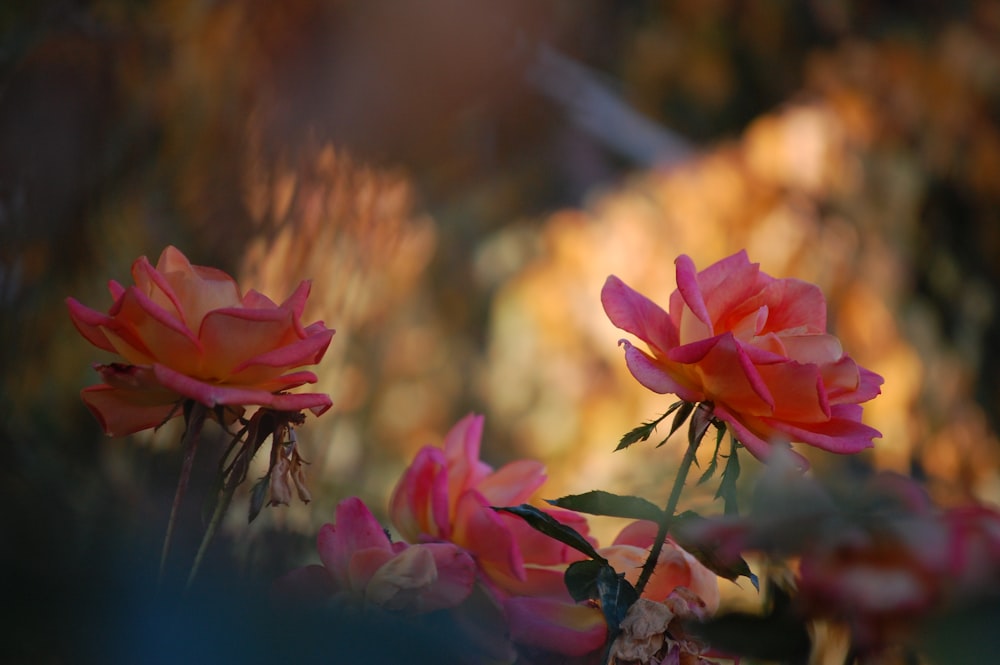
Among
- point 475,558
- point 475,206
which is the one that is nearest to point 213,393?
point 475,558

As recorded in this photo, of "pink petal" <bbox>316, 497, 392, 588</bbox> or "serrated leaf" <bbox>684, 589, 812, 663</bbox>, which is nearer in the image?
"serrated leaf" <bbox>684, 589, 812, 663</bbox>

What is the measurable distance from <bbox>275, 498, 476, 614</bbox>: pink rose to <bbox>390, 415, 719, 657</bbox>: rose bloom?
2 cm

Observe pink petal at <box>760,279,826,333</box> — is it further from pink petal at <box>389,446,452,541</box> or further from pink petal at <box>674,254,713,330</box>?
pink petal at <box>389,446,452,541</box>

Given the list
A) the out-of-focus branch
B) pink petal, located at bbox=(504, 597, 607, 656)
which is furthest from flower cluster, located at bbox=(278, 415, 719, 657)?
the out-of-focus branch

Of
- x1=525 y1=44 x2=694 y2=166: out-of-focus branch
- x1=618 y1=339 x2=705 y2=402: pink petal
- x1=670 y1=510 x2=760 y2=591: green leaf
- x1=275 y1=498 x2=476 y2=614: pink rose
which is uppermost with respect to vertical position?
x1=525 y1=44 x2=694 y2=166: out-of-focus branch

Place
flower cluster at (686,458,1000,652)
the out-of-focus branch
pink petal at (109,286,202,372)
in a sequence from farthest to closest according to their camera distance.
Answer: the out-of-focus branch → pink petal at (109,286,202,372) → flower cluster at (686,458,1000,652)

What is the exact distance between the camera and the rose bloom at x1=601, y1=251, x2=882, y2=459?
33 centimetres

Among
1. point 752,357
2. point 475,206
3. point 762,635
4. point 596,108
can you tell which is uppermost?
point 596,108

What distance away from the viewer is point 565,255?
105 inches

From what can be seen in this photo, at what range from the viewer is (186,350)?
322 mm

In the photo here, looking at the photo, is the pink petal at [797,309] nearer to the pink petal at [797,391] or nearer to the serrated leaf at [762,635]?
the pink petal at [797,391]

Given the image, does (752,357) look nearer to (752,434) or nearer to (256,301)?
(752,434)

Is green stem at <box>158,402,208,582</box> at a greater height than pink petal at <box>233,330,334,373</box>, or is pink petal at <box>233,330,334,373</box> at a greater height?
pink petal at <box>233,330,334,373</box>

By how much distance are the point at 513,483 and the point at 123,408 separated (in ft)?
0.51
